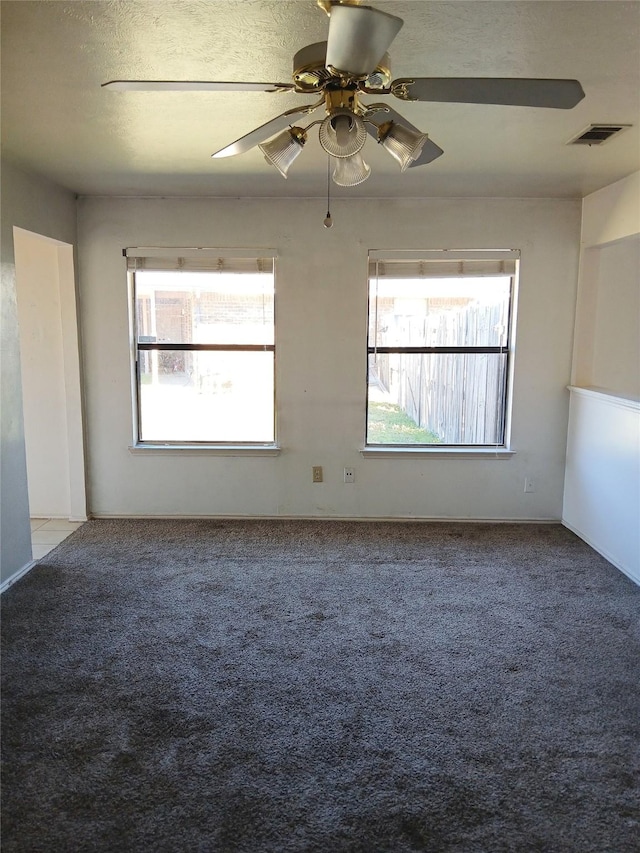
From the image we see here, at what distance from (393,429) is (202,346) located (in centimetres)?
158

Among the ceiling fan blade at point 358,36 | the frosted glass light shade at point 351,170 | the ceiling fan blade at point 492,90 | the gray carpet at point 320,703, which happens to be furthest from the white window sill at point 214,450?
the ceiling fan blade at point 358,36

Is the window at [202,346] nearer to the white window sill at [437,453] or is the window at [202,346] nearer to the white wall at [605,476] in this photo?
the white window sill at [437,453]

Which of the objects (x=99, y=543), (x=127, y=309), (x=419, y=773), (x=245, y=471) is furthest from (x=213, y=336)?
(x=419, y=773)

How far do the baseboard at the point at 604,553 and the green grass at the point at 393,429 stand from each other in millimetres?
1150

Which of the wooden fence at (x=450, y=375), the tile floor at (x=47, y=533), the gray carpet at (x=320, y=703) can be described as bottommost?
the gray carpet at (x=320, y=703)

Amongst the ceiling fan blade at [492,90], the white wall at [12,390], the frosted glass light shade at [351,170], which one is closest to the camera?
the ceiling fan blade at [492,90]

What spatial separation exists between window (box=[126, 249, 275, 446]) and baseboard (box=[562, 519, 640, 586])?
2.34 metres

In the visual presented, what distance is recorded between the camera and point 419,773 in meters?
1.90

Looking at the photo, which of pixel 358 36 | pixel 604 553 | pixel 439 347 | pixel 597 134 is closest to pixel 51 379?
pixel 439 347

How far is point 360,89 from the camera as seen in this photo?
1.60 meters

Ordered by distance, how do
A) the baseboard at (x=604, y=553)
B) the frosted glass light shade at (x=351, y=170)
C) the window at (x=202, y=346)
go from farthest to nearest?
the window at (x=202, y=346)
the baseboard at (x=604, y=553)
the frosted glass light shade at (x=351, y=170)

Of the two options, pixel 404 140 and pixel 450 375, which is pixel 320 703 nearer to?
pixel 404 140

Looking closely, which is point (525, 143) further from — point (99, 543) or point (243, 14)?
point (99, 543)

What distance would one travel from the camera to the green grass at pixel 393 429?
14.3 feet
